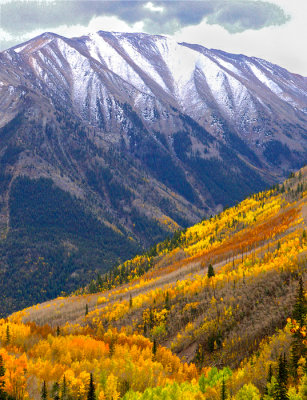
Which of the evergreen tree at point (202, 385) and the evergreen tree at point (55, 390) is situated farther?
the evergreen tree at point (202, 385)

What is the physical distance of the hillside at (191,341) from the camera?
35.0m

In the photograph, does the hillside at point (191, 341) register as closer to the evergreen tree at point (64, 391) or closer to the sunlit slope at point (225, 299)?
the sunlit slope at point (225, 299)

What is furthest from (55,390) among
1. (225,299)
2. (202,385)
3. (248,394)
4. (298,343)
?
(225,299)

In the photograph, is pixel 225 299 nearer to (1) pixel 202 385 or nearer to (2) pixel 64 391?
(1) pixel 202 385

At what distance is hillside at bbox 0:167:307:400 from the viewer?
35000 mm

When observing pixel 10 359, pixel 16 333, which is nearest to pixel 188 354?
pixel 16 333

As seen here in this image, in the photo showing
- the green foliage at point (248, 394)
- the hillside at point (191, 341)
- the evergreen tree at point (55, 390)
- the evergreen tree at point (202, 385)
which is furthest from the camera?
the evergreen tree at point (202, 385)

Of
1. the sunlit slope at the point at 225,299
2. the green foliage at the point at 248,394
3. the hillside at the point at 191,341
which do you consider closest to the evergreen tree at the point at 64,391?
the hillside at the point at 191,341

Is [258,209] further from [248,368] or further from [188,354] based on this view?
[248,368]

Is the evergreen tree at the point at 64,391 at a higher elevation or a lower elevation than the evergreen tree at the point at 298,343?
lower

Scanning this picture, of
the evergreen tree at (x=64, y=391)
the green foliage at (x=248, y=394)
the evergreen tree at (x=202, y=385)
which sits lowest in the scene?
the evergreen tree at (x=202, y=385)

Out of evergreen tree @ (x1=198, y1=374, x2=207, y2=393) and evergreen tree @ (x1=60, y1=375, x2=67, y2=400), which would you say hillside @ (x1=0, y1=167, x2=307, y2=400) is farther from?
evergreen tree @ (x1=60, y1=375, x2=67, y2=400)

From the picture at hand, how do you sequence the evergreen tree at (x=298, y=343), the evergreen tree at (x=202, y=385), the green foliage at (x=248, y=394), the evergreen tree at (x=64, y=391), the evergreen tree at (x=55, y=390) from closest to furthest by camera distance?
the green foliage at (x=248, y=394)
the evergreen tree at (x=64, y=391)
the evergreen tree at (x=55, y=390)
the evergreen tree at (x=298, y=343)
the evergreen tree at (x=202, y=385)

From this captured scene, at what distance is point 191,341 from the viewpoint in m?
61.9
